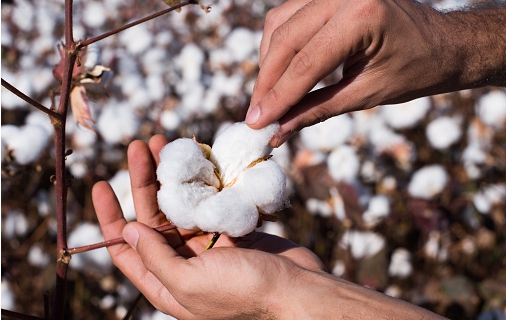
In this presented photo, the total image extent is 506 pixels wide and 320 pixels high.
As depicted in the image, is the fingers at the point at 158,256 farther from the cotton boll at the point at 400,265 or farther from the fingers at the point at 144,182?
the cotton boll at the point at 400,265

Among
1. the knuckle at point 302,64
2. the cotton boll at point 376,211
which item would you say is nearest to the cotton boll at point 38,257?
the cotton boll at point 376,211

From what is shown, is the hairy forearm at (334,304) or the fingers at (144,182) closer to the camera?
the hairy forearm at (334,304)

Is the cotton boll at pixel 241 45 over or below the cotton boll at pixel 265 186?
over

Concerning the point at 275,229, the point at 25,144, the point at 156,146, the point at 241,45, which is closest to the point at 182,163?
the point at 156,146

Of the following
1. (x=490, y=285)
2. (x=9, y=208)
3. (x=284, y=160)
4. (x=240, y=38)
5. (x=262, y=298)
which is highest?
(x=240, y=38)

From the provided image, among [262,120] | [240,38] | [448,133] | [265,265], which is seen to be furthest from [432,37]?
[240,38]

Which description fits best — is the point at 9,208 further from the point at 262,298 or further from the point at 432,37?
the point at 432,37
